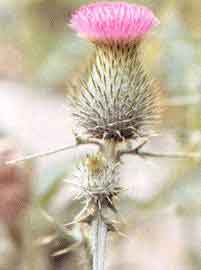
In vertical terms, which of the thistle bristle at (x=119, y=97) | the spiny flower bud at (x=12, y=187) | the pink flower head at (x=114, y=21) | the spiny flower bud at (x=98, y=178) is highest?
the pink flower head at (x=114, y=21)

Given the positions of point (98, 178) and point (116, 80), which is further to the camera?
point (116, 80)

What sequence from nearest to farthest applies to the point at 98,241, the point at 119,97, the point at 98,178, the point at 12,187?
the point at 98,241 → the point at 98,178 → the point at 119,97 → the point at 12,187

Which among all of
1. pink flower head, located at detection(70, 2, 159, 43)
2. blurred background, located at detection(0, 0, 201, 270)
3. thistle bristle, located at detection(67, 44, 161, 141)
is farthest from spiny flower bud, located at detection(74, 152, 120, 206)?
pink flower head, located at detection(70, 2, 159, 43)

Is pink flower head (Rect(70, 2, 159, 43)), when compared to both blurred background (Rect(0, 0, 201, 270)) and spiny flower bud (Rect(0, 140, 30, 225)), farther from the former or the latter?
spiny flower bud (Rect(0, 140, 30, 225))

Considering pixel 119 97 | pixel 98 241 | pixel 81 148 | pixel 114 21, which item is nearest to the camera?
pixel 98 241

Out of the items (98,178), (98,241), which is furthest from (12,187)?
(98,241)

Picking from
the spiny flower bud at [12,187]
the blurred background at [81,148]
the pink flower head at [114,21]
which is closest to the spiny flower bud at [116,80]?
the pink flower head at [114,21]

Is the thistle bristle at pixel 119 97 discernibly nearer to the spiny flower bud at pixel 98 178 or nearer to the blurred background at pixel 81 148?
the blurred background at pixel 81 148

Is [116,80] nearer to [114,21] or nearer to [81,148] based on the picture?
[114,21]
